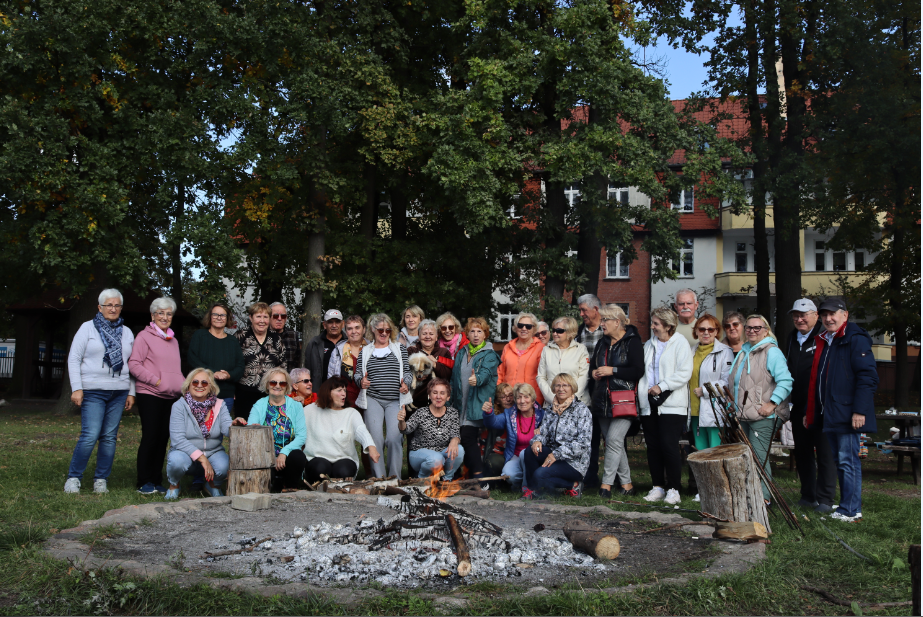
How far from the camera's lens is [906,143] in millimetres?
15328

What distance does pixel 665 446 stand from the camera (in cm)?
765

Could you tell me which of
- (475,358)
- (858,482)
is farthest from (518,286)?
(858,482)

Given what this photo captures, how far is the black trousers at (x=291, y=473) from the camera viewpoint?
299 inches

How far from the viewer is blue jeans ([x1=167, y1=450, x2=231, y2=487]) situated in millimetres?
7352

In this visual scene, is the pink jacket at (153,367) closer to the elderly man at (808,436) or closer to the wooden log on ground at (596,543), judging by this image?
the wooden log on ground at (596,543)

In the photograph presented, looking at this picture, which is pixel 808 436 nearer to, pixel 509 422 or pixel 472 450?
pixel 509 422

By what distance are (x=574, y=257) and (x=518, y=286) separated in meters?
3.10

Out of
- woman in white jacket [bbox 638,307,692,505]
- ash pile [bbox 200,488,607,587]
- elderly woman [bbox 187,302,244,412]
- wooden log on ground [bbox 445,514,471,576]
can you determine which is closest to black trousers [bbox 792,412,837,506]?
woman in white jacket [bbox 638,307,692,505]

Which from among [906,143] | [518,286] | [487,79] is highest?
[487,79]

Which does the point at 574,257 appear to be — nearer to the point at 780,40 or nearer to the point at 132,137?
the point at 780,40

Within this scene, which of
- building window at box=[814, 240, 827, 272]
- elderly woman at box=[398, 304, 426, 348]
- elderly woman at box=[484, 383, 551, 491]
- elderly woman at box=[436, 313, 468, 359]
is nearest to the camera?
elderly woman at box=[484, 383, 551, 491]

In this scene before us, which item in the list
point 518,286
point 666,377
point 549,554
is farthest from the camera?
point 518,286

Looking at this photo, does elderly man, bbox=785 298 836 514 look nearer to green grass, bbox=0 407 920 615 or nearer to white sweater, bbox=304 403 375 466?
green grass, bbox=0 407 920 615

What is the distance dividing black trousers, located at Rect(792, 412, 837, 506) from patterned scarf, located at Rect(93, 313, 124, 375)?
6192mm
